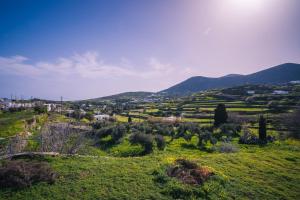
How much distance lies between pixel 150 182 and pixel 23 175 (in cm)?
739

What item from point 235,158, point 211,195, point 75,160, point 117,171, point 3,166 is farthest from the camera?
point 235,158

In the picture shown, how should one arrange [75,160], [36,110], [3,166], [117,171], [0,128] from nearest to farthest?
[3,166] < [117,171] < [75,160] < [0,128] < [36,110]

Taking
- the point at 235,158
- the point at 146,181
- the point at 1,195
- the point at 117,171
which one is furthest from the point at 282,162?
the point at 1,195

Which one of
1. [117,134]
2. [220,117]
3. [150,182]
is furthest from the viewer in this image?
[220,117]

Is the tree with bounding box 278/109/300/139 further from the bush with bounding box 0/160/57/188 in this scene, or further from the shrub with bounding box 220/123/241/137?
the bush with bounding box 0/160/57/188

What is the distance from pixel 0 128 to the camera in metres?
32.8

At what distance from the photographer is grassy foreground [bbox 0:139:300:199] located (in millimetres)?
10906

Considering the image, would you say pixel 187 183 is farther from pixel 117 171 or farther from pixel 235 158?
pixel 235 158

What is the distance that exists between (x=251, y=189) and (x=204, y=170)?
3.01 m

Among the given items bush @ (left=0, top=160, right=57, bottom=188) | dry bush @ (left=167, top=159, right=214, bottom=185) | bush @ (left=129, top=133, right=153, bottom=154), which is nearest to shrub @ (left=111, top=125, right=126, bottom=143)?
bush @ (left=129, top=133, right=153, bottom=154)

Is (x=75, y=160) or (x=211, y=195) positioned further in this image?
(x=75, y=160)

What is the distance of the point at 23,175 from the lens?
11531 millimetres

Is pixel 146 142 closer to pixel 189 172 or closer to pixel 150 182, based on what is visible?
pixel 189 172

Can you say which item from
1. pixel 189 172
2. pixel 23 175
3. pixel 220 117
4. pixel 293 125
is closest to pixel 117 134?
pixel 189 172
